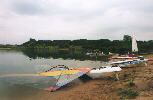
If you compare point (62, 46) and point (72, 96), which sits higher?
point (62, 46)

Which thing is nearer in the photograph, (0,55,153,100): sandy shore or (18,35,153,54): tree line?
(0,55,153,100): sandy shore

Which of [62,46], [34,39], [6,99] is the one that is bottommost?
[6,99]

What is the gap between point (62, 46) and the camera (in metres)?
114

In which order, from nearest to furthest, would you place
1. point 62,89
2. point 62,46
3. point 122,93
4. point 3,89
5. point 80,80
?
1. point 122,93
2. point 62,89
3. point 3,89
4. point 80,80
5. point 62,46

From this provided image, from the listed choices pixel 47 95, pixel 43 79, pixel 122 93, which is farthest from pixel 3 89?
pixel 122 93

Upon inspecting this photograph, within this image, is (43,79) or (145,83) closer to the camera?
(145,83)

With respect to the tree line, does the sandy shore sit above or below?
below


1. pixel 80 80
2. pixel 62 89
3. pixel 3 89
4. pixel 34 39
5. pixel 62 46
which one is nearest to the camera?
pixel 62 89

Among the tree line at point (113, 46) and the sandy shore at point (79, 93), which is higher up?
the tree line at point (113, 46)

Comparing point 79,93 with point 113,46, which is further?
point 113,46

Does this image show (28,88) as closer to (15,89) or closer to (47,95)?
(15,89)

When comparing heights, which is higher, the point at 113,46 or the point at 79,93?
the point at 113,46

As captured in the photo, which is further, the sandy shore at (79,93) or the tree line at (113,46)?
the tree line at (113,46)

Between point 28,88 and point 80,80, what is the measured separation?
582 cm
